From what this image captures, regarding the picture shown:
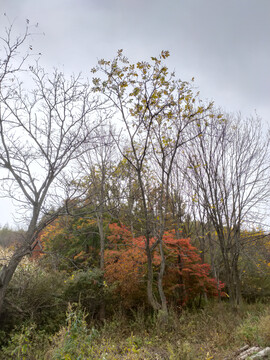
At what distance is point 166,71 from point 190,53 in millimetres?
1485

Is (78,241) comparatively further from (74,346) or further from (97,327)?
(74,346)

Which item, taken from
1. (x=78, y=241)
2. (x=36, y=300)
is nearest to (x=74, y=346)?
(x=36, y=300)

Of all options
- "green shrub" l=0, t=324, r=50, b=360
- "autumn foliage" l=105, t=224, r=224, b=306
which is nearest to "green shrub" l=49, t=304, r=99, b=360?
"green shrub" l=0, t=324, r=50, b=360

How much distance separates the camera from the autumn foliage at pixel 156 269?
27.9 feet

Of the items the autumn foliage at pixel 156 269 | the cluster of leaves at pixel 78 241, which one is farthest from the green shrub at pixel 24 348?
the cluster of leaves at pixel 78 241

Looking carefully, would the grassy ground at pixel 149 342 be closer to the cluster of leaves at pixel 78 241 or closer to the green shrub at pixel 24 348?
the green shrub at pixel 24 348

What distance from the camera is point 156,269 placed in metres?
9.39

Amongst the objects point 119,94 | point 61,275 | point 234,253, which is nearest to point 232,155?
point 234,253

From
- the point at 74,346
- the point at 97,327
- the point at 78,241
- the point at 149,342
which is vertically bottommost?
the point at 97,327

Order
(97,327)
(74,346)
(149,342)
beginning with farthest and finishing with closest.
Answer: (97,327) → (149,342) → (74,346)

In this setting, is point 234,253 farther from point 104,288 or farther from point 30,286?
point 30,286

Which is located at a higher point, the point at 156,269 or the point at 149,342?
the point at 156,269

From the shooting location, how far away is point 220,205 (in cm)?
895

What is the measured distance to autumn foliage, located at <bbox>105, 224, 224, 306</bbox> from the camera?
8.52m
